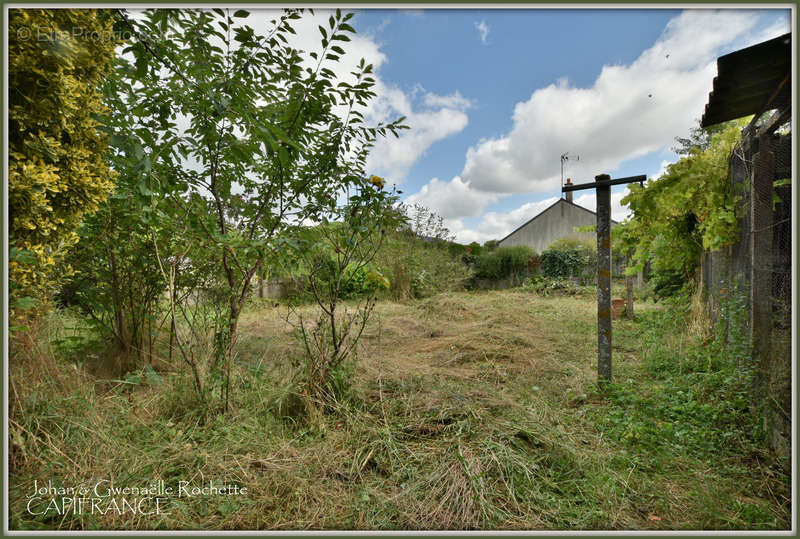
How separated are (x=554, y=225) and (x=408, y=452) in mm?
21864

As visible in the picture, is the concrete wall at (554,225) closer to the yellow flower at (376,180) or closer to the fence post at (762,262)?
the fence post at (762,262)

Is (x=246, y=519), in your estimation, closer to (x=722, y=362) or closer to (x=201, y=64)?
(x=201, y=64)

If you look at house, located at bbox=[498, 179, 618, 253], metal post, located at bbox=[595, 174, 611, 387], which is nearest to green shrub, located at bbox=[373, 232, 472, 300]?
metal post, located at bbox=[595, 174, 611, 387]

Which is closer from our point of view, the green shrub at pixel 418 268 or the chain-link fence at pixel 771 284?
the chain-link fence at pixel 771 284

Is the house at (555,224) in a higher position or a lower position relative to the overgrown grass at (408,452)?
higher

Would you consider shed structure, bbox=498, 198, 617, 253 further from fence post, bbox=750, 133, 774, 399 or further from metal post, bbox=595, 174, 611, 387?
fence post, bbox=750, 133, 774, 399

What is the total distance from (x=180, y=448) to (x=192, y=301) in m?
2.04

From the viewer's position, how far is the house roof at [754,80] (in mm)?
1710

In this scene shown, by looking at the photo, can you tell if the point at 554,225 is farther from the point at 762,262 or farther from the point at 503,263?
the point at 762,262

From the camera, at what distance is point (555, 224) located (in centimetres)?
2131

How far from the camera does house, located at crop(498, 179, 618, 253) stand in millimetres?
20609

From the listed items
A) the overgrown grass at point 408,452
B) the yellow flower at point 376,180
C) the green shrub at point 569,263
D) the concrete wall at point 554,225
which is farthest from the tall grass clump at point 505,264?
the yellow flower at point 376,180

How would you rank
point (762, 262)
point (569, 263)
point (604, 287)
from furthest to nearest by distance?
point (569, 263), point (604, 287), point (762, 262)

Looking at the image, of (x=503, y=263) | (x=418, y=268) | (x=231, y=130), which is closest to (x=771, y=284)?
(x=231, y=130)
